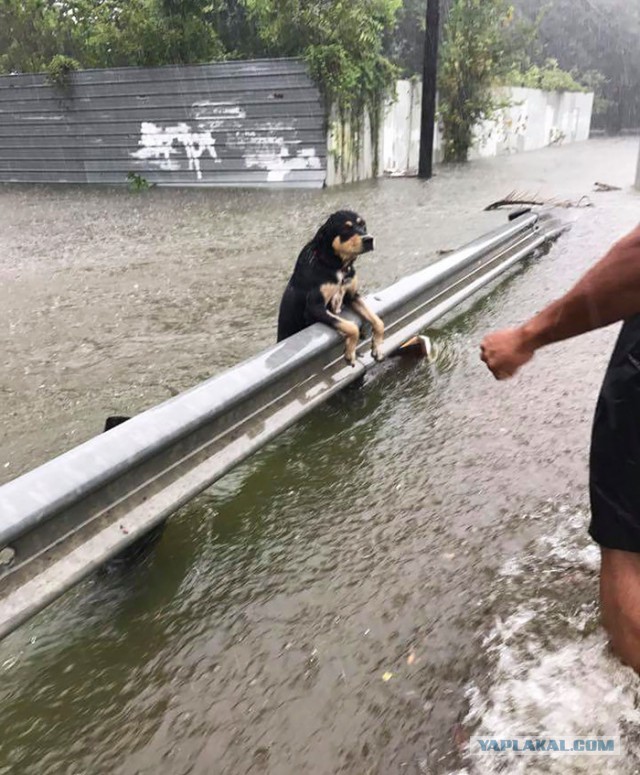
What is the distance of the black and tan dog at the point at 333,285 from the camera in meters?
3.16

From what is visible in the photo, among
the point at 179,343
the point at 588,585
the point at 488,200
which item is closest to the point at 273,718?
the point at 588,585

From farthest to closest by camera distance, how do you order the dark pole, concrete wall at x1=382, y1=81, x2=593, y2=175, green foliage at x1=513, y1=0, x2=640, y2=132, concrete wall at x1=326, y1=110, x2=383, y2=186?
green foliage at x1=513, y1=0, x2=640, y2=132 < concrete wall at x1=382, y1=81, x2=593, y2=175 < the dark pole < concrete wall at x1=326, y1=110, x2=383, y2=186

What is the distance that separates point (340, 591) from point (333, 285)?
1.64 m

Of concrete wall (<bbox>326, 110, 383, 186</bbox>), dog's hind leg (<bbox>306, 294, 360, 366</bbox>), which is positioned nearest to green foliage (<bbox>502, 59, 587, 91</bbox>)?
concrete wall (<bbox>326, 110, 383, 186</bbox>)

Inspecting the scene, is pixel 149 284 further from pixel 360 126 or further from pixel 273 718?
pixel 360 126

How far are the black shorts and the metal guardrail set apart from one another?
124 cm

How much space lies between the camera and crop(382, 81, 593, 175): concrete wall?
13914 mm

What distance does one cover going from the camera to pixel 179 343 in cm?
445

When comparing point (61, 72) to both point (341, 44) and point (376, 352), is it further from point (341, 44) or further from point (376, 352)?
point (376, 352)

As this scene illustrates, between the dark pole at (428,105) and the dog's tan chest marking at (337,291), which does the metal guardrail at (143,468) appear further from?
the dark pole at (428,105)

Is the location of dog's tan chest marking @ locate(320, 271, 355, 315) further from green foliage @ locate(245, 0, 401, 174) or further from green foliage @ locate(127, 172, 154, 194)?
green foliage @ locate(127, 172, 154, 194)

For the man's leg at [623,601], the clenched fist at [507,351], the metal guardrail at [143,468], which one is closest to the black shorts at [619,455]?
the man's leg at [623,601]

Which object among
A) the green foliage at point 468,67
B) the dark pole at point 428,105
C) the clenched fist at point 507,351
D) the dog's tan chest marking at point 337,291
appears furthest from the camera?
the green foliage at point 468,67

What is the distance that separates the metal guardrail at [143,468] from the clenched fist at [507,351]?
37.5 inches
